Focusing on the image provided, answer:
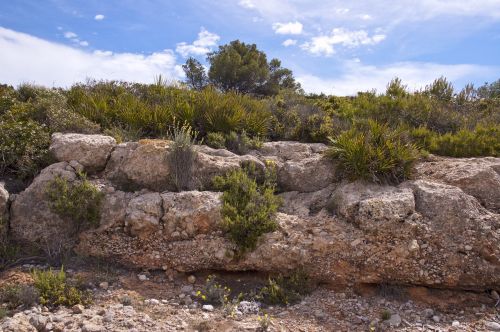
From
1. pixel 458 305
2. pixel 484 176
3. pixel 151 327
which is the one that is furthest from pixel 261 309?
pixel 484 176

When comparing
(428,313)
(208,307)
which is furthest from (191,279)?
(428,313)

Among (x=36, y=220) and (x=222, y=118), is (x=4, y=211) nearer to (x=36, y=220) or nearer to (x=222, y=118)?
(x=36, y=220)

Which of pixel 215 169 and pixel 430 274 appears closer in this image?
pixel 430 274

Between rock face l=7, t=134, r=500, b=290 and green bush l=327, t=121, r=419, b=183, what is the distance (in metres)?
0.20

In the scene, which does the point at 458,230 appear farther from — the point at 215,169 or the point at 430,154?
the point at 215,169

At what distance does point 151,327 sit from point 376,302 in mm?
2845

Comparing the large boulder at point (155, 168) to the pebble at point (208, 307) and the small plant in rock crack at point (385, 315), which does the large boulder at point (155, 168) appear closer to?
the pebble at point (208, 307)

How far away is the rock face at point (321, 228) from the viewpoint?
18.2 feet

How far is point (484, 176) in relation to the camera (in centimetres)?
635

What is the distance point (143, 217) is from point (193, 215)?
0.71 meters

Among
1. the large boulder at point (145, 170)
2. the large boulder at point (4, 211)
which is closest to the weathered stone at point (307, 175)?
the large boulder at point (145, 170)

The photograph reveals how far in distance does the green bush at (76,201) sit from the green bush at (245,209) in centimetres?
176

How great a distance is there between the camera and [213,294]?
5.34 metres

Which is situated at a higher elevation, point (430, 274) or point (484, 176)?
point (484, 176)
